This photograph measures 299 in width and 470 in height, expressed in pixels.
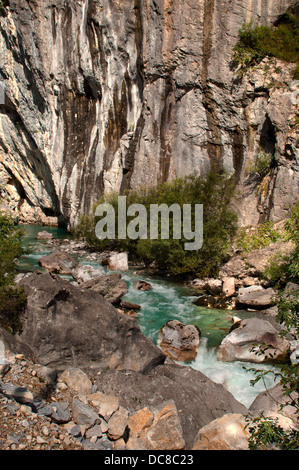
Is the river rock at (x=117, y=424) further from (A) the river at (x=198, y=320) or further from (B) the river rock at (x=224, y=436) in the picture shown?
(A) the river at (x=198, y=320)

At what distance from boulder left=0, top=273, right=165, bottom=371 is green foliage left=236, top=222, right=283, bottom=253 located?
30.9 feet

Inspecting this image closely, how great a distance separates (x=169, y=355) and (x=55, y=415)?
4295 millimetres

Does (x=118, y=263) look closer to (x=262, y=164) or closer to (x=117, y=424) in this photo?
(x=262, y=164)

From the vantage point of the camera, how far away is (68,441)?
530cm

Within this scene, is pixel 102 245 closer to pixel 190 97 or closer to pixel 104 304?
pixel 190 97

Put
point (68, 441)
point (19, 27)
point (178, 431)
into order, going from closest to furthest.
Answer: point (68, 441)
point (178, 431)
point (19, 27)

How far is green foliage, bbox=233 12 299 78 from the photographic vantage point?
1933cm

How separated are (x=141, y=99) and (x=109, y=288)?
15.8 meters

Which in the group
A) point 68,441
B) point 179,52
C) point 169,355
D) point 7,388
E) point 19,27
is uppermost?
point 19,27

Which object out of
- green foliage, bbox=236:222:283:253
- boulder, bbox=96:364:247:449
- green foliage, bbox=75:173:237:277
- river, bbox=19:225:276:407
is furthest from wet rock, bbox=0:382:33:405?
green foliage, bbox=236:222:283:253

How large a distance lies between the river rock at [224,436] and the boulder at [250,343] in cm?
339

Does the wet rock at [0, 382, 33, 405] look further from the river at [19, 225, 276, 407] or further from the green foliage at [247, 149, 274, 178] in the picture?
the green foliage at [247, 149, 274, 178]

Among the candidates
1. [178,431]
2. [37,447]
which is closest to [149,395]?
[178,431]

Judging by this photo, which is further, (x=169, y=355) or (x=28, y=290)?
(x=169, y=355)
